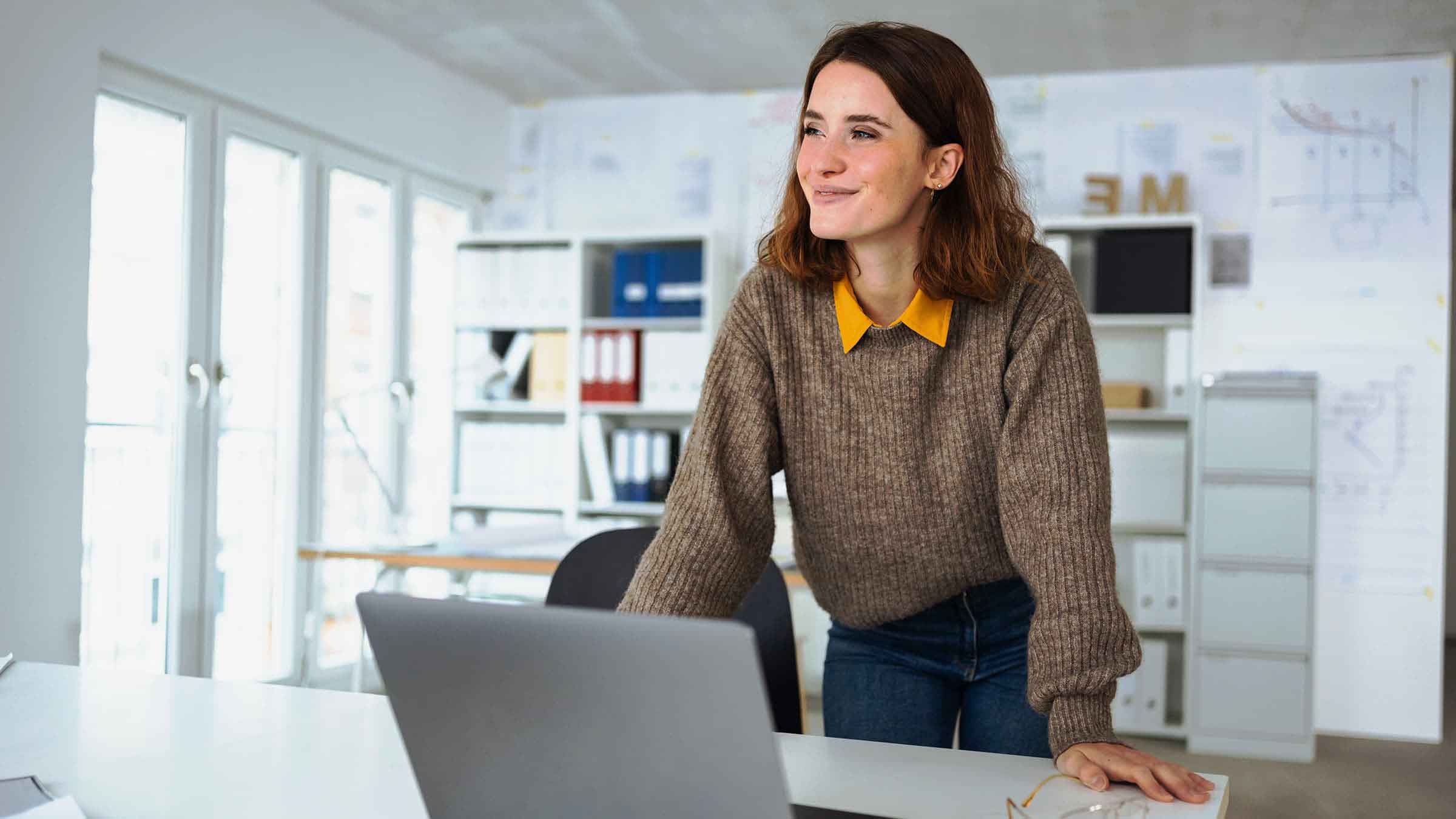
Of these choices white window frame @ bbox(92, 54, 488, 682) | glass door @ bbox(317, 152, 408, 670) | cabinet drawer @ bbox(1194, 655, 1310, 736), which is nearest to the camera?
white window frame @ bbox(92, 54, 488, 682)

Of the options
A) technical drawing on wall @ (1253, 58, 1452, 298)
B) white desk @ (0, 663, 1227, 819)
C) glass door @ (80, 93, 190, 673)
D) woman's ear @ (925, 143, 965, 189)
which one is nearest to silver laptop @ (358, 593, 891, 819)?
white desk @ (0, 663, 1227, 819)

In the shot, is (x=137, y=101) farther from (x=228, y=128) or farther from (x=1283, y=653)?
(x=1283, y=653)

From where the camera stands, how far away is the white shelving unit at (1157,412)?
431 centimetres

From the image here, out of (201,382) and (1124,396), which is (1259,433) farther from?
(201,382)

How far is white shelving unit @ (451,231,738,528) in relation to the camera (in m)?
4.79

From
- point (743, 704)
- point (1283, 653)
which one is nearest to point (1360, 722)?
point (1283, 653)

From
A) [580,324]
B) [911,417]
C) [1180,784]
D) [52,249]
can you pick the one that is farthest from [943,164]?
[580,324]

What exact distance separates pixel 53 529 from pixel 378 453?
1545mm

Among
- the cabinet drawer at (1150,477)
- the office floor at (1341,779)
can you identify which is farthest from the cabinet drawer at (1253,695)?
the cabinet drawer at (1150,477)

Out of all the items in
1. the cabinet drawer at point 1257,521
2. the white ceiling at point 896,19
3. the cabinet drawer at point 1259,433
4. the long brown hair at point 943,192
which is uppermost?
the white ceiling at point 896,19

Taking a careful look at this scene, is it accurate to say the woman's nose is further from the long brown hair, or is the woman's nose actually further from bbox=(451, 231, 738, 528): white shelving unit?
bbox=(451, 231, 738, 528): white shelving unit

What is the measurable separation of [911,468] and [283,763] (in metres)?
0.71

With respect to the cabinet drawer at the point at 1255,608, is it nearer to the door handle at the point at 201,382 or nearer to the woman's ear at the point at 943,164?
the woman's ear at the point at 943,164

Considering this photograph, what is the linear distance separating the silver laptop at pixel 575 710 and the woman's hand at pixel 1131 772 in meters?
0.43
